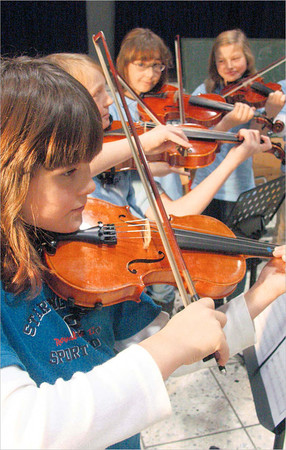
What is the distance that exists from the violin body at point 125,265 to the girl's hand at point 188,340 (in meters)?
0.21

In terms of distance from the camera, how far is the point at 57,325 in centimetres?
58

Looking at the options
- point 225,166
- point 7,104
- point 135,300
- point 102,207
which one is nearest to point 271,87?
point 225,166

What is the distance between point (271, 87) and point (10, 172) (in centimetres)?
174

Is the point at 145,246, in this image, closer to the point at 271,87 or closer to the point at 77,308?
the point at 77,308

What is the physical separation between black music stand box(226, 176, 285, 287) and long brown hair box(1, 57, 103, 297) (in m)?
0.76

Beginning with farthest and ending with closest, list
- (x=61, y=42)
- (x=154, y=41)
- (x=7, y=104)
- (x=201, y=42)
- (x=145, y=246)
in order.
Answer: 1. (x=201, y=42)
2. (x=61, y=42)
3. (x=154, y=41)
4. (x=145, y=246)
5. (x=7, y=104)

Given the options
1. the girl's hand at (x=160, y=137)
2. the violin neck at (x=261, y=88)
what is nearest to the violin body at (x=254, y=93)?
the violin neck at (x=261, y=88)

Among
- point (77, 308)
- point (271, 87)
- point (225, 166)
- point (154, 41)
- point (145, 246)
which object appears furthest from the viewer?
point (271, 87)

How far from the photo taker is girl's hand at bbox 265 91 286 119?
171 cm

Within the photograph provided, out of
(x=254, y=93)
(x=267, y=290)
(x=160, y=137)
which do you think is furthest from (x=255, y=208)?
(x=254, y=93)

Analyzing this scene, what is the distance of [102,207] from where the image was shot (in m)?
0.89

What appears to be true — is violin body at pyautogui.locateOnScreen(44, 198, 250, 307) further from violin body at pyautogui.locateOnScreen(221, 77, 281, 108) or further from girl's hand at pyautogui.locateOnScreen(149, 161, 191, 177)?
violin body at pyautogui.locateOnScreen(221, 77, 281, 108)

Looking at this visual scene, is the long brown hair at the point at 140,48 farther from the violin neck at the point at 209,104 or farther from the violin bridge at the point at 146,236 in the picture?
the violin bridge at the point at 146,236

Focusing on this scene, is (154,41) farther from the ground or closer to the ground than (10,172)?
farther from the ground
